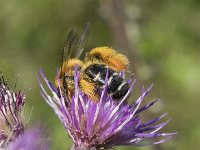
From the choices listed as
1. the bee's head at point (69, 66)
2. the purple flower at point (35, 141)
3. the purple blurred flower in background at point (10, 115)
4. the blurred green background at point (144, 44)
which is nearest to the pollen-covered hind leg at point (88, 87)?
the bee's head at point (69, 66)

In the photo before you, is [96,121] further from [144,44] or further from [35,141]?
[144,44]

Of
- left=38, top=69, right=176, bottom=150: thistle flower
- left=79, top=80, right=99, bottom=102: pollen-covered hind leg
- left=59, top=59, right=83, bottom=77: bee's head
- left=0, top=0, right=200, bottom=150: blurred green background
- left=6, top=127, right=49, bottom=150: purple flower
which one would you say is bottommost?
left=6, top=127, right=49, bottom=150: purple flower

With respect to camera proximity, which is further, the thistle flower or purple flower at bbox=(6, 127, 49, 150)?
the thistle flower

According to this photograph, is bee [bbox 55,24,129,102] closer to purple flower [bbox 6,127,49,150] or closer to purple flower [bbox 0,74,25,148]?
purple flower [bbox 0,74,25,148]

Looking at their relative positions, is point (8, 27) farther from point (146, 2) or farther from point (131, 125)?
point (131, 125)

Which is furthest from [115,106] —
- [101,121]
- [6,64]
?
[6,64]

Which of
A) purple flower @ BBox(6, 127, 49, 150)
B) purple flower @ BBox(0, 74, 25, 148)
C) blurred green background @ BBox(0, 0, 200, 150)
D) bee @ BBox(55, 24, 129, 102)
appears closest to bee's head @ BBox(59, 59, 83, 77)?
bee @ BBox(55, 24, 129, 102)

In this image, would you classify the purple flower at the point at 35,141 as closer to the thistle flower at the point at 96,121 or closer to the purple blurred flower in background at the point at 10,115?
the purple blurred flower in background at the point at 10,115
